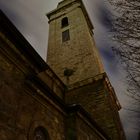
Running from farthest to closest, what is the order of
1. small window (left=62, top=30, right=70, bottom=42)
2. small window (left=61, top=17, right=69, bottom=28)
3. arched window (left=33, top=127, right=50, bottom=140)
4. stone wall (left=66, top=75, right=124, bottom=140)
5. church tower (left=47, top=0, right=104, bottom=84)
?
1. small window (left=61, top=17, right=69, bottom=28)
2. small window (left=62, top=30, right=70, bottom=42)
3. church tower (left=47, top=0, right=104, bottom=84)
4. stone wall (left=66, top=75, right=124, bottom=140)
5. arched window (left=33, top=127, right=50, bottom=140)

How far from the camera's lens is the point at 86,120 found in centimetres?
797

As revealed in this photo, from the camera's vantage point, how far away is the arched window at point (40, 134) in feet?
18.2

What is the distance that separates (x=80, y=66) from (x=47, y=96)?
7.93 meters

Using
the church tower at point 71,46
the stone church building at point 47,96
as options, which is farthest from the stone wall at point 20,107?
the church tower at point 71,46

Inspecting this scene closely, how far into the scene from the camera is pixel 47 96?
249 inches

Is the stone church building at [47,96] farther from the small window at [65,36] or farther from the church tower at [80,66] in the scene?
the small window at [65,36]

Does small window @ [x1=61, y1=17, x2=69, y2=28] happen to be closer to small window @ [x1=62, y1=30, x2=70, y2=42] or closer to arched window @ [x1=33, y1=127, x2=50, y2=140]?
small window @ [x1=62, y1=30, x2=70, y2=42]

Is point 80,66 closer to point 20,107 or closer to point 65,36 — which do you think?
point 65,36

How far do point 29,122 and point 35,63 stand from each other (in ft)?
5.68

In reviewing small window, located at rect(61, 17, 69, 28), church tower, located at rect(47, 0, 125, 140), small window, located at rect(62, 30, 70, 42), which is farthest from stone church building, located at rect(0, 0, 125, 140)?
small window, located at rect(61, 17, 69, 28)

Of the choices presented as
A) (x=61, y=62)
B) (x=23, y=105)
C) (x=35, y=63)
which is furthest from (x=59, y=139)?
(x=61, y=62)

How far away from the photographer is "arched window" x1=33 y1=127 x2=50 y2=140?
5.54m

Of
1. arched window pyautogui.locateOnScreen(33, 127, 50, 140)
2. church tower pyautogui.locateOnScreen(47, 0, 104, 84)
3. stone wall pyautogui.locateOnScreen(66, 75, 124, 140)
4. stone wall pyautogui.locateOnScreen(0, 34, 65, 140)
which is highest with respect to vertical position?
stone wall pyautogui.locateOnScreen(0, 34, 65, 140)

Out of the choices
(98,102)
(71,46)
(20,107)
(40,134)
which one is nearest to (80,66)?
(71,46)
